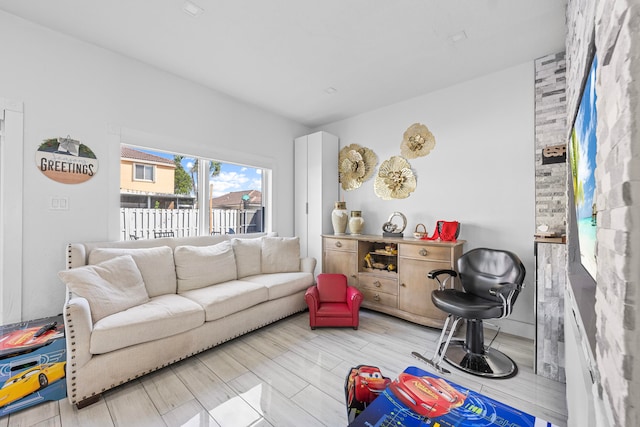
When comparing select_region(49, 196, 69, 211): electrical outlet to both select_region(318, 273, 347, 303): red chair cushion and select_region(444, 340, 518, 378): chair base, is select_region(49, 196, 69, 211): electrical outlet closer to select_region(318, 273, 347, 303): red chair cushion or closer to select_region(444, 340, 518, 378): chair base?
select_region(318, 273, 347, 303): red chair cushion

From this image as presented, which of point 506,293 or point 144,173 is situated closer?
point 506,293

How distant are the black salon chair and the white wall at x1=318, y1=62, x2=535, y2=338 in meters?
0.55

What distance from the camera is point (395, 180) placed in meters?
3.69

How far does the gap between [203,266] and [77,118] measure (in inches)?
71.1

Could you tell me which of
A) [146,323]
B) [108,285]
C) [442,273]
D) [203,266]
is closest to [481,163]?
[442,273]

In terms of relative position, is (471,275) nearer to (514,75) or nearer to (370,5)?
(514,75)

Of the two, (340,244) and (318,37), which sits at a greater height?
(318,37)

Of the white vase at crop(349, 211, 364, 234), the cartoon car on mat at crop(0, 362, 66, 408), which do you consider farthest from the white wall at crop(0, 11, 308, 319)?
the white vase at crop(349, 211, 364, 234)

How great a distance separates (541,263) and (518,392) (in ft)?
3.14

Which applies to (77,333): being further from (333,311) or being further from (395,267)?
(395,267)

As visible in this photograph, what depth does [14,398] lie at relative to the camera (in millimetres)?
1621

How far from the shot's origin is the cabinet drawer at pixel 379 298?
314 cm

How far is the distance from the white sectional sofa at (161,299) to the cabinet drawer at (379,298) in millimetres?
770

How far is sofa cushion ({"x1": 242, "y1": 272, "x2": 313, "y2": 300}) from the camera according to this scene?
287 cm
